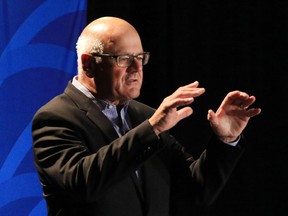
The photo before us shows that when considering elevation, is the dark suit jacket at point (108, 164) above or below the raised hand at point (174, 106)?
below

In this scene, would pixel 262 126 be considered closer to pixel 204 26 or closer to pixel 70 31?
pixel 204 26

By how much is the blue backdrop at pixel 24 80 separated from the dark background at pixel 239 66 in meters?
0.72

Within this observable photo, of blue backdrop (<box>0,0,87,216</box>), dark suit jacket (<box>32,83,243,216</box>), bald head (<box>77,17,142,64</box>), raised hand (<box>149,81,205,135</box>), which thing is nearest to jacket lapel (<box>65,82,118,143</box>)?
dark suit jacket (<box>32,83,243,216</box>)

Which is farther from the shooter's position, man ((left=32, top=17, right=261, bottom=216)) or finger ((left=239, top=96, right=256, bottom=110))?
finger ((left=239, top=96, right=256, bottom=110))

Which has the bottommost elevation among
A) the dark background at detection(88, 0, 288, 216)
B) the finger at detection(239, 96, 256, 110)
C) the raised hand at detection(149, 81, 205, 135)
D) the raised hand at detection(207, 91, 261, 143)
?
the dark background at detection(88, 0, 288, 216)

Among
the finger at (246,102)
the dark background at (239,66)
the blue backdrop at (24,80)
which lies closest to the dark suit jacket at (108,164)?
the finger at (246,102)

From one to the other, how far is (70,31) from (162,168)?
3.81ft

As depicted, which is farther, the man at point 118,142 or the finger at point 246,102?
the finger at point 246,102

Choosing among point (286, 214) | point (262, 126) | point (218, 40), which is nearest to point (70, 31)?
point (218, 40)

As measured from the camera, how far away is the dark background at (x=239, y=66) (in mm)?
3562

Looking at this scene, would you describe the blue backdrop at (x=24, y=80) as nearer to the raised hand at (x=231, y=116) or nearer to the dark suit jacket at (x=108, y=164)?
the dark suit jacket at (x=108, y=164)

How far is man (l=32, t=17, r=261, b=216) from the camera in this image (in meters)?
1.80

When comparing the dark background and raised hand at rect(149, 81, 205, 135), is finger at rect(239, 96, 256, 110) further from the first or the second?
the dark background

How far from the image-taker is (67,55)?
303cm
